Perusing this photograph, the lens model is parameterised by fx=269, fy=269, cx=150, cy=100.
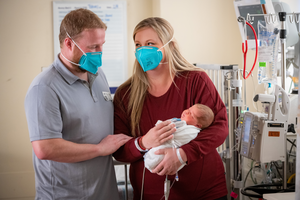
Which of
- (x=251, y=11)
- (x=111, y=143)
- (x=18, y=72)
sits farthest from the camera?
(x=18, y=72)

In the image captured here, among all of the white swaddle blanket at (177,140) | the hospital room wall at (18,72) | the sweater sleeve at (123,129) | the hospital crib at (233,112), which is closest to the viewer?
the white swaddle blanket at (177,140)

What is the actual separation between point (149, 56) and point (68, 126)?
0.60m

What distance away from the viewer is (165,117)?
1541 mm

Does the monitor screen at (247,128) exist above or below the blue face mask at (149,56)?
below

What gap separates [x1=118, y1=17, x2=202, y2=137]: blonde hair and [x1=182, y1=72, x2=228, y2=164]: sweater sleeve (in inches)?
4.6

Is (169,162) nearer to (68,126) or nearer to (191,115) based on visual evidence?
(191,115)

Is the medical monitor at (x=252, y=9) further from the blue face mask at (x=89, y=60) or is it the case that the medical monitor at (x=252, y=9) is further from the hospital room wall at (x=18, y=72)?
the hospital room wall at (x=18, y=72)

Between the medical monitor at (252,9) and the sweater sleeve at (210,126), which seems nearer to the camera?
the sweater sleeve at (210,126)

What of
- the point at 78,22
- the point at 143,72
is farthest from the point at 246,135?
the point at 78,22

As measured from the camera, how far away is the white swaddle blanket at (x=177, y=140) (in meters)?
1.40

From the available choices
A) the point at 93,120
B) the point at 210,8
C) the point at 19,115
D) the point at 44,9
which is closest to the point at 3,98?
the point at 19,115

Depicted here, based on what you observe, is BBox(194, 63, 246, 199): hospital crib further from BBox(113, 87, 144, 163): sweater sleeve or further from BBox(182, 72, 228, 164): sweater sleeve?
BBox(113, 87, 144, 163): sweater sleeve

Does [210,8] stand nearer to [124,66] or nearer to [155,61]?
[124,66]

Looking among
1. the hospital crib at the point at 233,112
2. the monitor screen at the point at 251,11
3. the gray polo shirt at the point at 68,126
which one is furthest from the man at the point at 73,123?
the monitor screen at the point at 251,11
